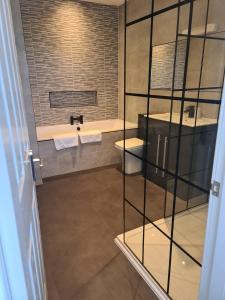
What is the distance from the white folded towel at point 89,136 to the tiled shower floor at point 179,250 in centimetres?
178

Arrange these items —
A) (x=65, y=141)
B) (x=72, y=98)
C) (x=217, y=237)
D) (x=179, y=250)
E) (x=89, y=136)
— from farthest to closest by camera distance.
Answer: (x=72, y=98) → (x=89, y=136) → (x=65, y=141) → (x=179, y=250) → (x=217, y=237)

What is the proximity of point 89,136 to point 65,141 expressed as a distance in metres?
0.40

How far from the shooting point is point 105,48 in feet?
13.6

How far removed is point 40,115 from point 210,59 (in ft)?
9.88

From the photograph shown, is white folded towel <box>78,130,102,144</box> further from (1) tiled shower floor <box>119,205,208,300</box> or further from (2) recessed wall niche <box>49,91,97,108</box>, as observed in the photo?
(1) tiled shower floor <box>119,205,208,300</box>

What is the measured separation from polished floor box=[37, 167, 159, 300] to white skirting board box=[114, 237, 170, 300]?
0.11ft

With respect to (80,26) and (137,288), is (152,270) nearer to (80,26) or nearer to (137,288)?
(137,288)

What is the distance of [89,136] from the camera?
3.51m

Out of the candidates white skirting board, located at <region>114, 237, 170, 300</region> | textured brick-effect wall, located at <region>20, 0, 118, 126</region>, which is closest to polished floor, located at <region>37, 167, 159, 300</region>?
white skirting board, located at <region>114, 237, 170, 300</region>

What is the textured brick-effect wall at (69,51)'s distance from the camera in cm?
357

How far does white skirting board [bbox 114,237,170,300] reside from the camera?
1550 millimetres

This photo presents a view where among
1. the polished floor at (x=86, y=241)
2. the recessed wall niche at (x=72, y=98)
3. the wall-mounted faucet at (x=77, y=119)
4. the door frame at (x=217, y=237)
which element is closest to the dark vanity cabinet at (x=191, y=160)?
the door frame at (x=217, y=237)

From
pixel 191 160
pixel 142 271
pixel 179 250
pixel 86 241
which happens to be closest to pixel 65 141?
pixel 86 241

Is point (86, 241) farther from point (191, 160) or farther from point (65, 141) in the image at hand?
point (65, 141)
